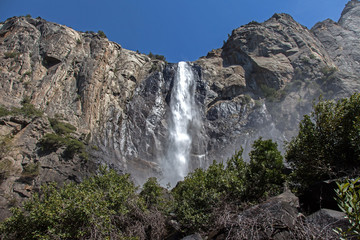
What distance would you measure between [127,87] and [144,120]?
843 cm

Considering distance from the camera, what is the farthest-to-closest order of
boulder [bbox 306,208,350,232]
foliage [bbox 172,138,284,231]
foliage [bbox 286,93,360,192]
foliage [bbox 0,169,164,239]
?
foliage [bbox 286,93,360,192], foliage [bbox 172,138,284,231], foliage [bbox 0,169,164,239], boulder [bbox 306,208,350,232]

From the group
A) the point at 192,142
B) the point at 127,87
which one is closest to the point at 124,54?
the point at 127,87

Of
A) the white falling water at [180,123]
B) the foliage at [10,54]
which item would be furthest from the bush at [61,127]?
the white falling water at [180,123]

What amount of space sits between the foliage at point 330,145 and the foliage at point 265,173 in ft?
2.63

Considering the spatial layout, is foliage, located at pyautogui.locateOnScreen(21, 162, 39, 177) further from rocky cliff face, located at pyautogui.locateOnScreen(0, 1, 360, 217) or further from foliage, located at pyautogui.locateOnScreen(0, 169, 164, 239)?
foliage, located at pyautogui.locateOnScreen(0, 169, 164, 239)

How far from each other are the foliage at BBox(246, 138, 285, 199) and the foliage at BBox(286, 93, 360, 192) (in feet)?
→ 2.63

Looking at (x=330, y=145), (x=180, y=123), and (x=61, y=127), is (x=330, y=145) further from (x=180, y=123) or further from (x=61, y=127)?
(x=180, y=123)

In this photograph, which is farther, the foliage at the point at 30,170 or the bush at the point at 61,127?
the bush at the point at 61,127

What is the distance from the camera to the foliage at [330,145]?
1095cm

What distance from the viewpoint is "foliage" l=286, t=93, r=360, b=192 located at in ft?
35.9

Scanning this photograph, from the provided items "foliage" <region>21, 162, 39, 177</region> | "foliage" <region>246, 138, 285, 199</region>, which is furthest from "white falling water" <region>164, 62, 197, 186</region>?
"foliage" <region>246, 138, 285, 199</region>

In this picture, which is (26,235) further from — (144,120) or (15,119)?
(144,120)

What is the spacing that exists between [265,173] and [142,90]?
1584 inches

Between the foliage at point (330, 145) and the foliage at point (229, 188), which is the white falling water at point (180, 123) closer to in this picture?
the foliage at point (229, 188)
